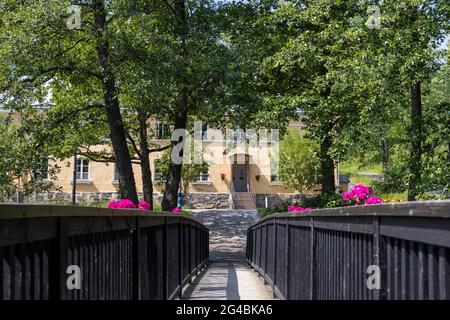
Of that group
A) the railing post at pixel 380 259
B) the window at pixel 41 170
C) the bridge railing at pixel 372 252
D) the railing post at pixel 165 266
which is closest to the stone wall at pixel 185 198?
the window at pixel 41 170

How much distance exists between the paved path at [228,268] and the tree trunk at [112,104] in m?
4.20

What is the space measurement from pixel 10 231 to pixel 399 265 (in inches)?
66.4

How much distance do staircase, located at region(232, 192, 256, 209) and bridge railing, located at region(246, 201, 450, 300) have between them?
130 feet

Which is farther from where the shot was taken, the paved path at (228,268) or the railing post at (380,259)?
the paved path at (228,268)

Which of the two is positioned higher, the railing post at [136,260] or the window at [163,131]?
the window at [163,131]

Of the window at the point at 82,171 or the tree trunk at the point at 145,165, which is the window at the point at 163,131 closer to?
the tree trunk at the point at 145,165

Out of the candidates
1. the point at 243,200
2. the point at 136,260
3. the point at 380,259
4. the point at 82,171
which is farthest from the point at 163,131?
the point at 380,259

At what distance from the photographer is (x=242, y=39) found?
→ 25.5 m

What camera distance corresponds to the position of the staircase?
1855 inches

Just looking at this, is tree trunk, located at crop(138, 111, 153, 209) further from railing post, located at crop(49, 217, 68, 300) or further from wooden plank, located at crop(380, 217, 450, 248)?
wooden plank, located at crop(380, 217, 450, 248)

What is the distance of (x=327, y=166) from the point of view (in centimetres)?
2683

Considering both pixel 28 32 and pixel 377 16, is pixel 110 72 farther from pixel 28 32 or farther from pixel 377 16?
pixel 377 16

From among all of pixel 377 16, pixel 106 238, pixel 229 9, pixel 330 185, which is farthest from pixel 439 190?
pixel 106 238

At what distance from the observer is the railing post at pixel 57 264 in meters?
2.99
